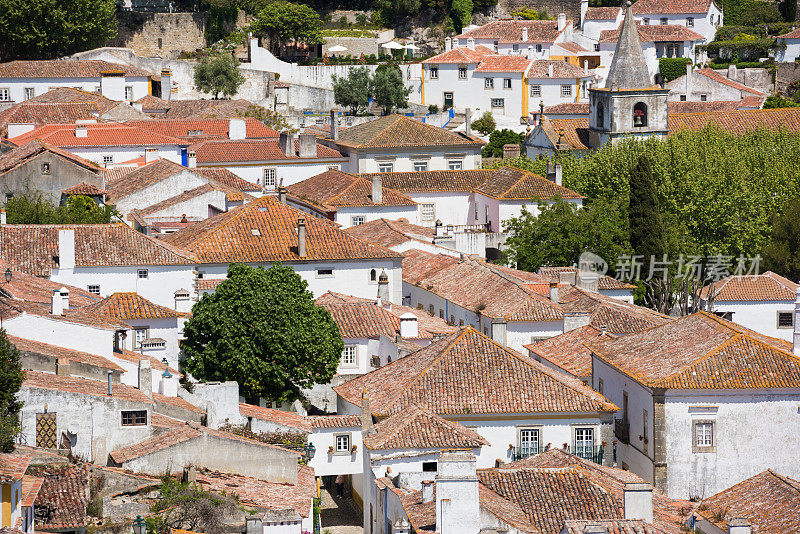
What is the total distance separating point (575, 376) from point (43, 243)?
737 inches

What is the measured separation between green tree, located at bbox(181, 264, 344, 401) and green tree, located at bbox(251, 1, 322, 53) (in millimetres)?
68124

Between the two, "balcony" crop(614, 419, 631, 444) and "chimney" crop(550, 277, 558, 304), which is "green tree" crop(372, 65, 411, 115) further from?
"balcony" crop(614, 419, 631, 444)

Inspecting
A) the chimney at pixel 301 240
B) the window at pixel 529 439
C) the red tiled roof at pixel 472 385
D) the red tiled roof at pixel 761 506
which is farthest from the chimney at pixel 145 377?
the chimney at pixel 301 240

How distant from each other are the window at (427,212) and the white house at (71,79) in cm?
2568

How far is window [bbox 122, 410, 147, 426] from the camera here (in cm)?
3362

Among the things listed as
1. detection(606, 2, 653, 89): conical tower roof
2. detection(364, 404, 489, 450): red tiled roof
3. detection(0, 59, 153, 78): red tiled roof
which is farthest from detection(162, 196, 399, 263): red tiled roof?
detection(606, 2, 653, 89): conical tower roof

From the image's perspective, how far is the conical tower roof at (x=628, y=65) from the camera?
308 ft

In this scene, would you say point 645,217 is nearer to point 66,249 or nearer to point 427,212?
point 427,212

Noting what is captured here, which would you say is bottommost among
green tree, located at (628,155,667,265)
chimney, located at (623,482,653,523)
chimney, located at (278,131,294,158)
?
green tree, located at (628,155,667,265)

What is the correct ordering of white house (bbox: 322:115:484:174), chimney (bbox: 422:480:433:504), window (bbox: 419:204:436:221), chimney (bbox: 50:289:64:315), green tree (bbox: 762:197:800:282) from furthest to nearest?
white house (bbox: 322:115:484:174), window (bbox: 419:204:436:221), green tree (bbox: 762:197:800:282), chimney (bbox: 50:289:64:315), chimney (bbox: 422:480:433:504)

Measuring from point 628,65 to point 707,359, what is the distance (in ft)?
185

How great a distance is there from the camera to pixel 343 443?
38875 mm

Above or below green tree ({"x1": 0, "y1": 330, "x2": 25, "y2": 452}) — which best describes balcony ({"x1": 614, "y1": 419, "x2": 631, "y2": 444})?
below

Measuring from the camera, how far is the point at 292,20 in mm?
111938
